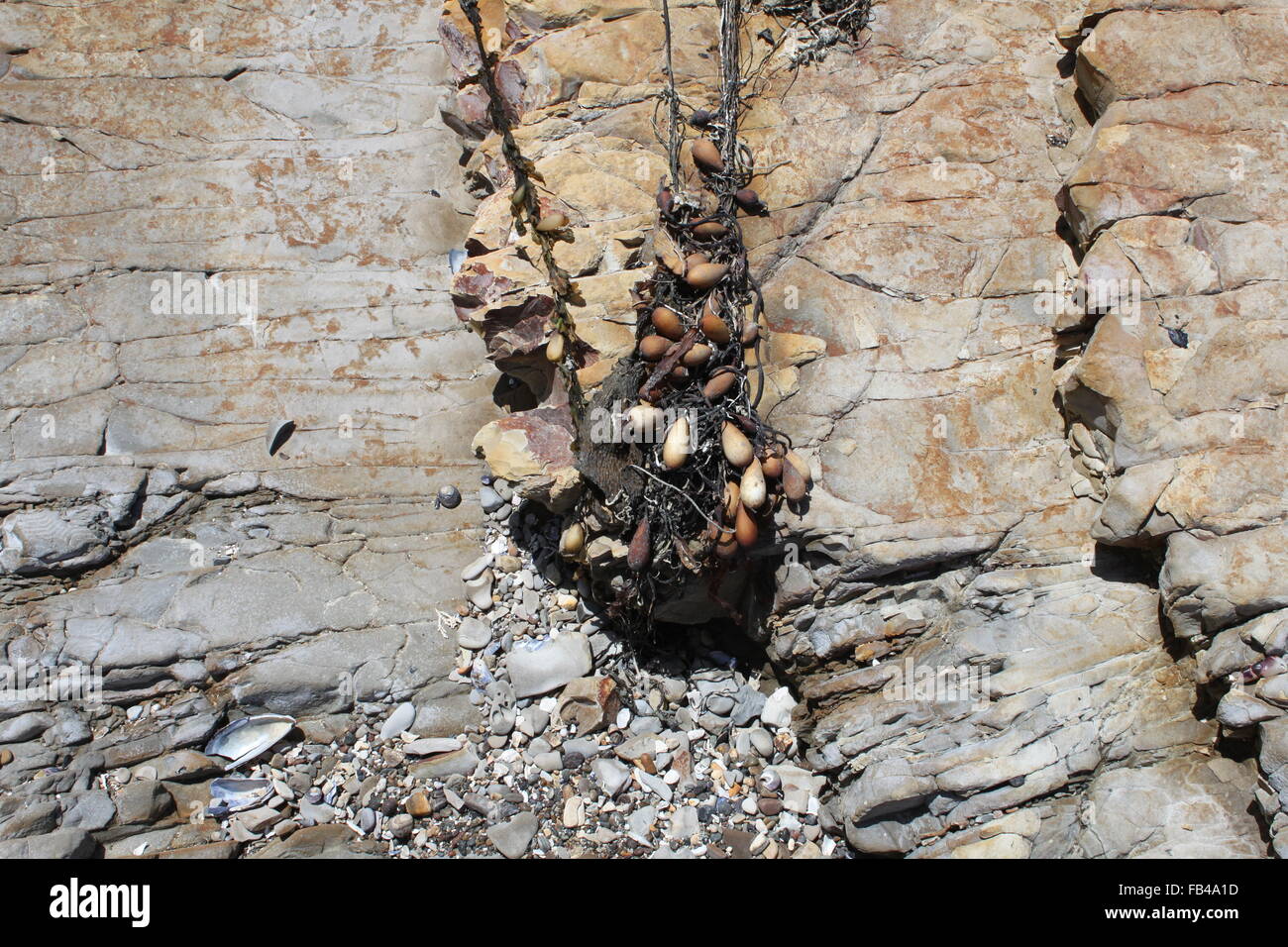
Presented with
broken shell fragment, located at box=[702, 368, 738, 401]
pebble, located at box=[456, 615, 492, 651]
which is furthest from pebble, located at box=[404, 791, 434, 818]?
broken shell fragment, located at box=[702, 368, 738, 401]

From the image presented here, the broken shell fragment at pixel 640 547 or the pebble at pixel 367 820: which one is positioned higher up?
the broken shell fragment at pixel 640 547

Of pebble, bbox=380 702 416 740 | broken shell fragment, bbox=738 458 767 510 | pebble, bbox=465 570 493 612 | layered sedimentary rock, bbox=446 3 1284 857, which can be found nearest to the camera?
layered sedimentary rock, bbox=446 3 1284 857

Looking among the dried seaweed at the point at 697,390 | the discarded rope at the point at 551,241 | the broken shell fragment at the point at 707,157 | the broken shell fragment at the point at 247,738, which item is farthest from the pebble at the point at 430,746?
Answer: the broken shell fragment at the point at 707,157

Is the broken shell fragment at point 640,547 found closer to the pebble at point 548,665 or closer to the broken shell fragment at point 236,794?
the pebble at point 548,665

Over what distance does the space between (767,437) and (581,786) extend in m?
1.87

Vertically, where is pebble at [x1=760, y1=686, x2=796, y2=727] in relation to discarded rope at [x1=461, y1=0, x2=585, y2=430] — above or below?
below

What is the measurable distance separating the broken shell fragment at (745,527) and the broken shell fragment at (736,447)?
207 mm

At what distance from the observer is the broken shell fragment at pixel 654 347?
4277 millimetres

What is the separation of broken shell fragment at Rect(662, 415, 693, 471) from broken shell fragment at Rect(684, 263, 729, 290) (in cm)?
71

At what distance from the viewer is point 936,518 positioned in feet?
13.8

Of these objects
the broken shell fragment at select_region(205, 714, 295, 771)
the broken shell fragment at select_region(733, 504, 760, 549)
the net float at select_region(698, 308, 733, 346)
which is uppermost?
the net float at select_region(698, 308, 733, 346)

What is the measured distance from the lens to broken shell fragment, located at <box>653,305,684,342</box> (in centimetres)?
430

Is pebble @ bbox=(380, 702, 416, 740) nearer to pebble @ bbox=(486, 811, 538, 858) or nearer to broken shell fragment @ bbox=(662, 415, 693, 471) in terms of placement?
pebble @ bbox=(486, 811, 538, 858)
